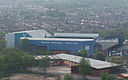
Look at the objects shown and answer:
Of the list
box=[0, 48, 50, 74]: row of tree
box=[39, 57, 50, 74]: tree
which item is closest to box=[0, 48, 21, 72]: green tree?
box=[0, 48, 50, 74]: row of tree

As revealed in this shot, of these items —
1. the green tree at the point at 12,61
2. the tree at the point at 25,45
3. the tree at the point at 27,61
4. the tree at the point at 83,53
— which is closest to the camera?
the green tree at the point at 12,61

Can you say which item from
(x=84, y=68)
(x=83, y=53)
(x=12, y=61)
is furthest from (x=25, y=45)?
(x=84, y=68)

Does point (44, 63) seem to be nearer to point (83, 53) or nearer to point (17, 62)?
point (17, 62)

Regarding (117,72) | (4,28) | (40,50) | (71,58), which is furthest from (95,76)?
(4,28)

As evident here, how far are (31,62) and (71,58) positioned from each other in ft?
6.23

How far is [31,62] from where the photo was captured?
544 inches

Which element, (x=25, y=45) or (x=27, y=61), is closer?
(x=27, y=61)

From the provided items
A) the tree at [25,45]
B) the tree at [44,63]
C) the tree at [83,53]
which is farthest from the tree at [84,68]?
the tree at [25,45]

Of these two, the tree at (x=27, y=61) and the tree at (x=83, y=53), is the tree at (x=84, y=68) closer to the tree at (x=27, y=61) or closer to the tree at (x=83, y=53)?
the tree at (x=27, y=61)

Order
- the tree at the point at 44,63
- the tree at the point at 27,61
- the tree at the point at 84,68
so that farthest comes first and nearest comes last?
the tree at the point at 27,61, the tree at the point at 44,63, the tree at the point at 84,68

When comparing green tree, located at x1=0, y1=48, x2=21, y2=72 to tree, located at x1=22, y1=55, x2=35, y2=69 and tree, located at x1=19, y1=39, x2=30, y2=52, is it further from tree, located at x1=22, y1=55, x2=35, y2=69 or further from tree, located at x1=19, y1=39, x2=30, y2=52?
tree, located at x1=19, y1=39, x2=30, y2=52

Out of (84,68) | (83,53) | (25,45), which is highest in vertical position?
(25,45)

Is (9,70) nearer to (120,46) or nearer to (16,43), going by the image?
(16,43)

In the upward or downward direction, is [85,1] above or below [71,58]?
above
